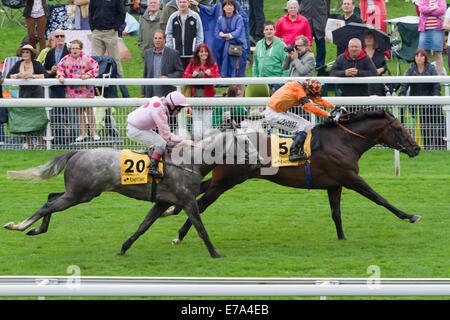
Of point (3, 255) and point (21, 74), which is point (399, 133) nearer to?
point (3, 255)

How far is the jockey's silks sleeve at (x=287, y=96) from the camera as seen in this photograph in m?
9.13

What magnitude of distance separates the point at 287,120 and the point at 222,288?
5.32 metres

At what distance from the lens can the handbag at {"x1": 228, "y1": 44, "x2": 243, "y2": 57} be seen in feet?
44.7

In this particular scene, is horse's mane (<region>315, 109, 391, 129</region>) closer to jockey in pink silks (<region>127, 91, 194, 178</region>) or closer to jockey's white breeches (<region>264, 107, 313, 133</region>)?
jockey's white breeches (<region>264, 107, 313, 133</region>)

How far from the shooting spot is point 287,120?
371 inches

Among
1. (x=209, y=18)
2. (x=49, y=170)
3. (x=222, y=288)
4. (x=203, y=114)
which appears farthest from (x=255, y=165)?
(x=209, y=18)

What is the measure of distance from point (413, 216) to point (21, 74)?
612 centimetres

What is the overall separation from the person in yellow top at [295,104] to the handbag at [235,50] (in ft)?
13.8

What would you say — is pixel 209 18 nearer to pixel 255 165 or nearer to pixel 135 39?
pixel 135 39

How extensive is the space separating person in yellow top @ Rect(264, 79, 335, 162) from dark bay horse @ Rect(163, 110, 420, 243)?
0.16m

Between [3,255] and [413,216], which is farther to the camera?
[413,216]

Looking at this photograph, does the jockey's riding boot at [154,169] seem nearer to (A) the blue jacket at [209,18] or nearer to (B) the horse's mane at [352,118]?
(B) the horse's mane at [352,118]

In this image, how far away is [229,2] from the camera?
44.7 ft
